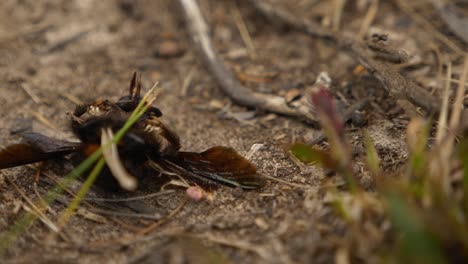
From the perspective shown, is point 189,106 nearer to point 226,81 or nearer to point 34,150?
point 226,81

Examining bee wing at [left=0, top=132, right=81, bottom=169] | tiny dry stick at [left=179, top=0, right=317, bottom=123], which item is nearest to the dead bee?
bee wing at [left=0, top=132, right=81, bottom=169]

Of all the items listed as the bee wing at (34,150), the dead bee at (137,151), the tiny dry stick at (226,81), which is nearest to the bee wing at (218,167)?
the dead bee at (137,151)

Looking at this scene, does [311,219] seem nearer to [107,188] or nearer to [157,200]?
→ [157,200]

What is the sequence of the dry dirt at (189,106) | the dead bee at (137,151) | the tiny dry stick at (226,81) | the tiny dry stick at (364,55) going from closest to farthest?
the dry dirt at (189,106) < the dead bee at (137,151) < the tiny dry stick at (364,55) < the tiny dry stick at (226,81)

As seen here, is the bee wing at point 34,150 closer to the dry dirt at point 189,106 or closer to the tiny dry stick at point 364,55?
the dry dirt at point 189,106

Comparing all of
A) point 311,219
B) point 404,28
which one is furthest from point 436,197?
point 404,28

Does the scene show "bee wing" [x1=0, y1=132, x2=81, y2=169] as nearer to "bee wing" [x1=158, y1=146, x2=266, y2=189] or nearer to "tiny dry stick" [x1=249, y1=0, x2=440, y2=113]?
"bee wing" [x1=158, y1=146, x2=266, y2=189]

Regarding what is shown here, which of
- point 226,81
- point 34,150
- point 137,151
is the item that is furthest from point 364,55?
point 34,150
